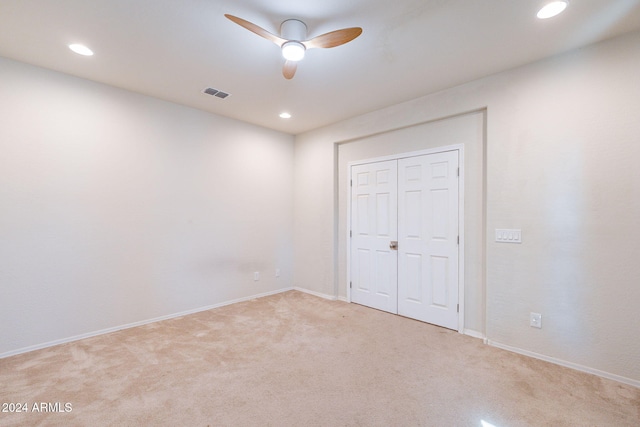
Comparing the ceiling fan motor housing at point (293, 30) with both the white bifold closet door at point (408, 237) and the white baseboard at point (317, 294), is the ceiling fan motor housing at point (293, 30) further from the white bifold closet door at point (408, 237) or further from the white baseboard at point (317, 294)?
the white baseboard at point (317, 294)

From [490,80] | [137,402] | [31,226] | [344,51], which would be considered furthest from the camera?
[490,80]

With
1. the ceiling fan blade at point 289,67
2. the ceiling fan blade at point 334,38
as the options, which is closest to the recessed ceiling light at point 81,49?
the ceiling fan blade at point 289,67

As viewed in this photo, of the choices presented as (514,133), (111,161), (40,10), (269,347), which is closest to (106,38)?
(40,10)

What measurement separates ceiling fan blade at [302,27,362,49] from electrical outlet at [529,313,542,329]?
285 cm

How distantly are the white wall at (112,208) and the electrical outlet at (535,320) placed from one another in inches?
137

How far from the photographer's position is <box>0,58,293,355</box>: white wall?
2617 millimetres

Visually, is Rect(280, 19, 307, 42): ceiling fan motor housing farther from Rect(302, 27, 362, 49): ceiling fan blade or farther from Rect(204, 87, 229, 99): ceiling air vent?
Rect(204, 87, 229, 99): ceiling air vent

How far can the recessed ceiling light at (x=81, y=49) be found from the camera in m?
2.38

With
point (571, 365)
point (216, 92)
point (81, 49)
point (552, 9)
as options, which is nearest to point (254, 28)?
point (216, 92)

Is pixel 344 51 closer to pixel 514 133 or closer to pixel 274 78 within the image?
pixel 274 78

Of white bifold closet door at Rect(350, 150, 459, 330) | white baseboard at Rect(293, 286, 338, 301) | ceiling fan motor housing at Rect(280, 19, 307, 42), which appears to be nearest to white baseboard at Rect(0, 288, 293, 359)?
white baseboard at Rect(293, 286, 338, 301)

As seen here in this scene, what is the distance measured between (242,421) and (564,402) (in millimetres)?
2217

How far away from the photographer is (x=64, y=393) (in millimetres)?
2014

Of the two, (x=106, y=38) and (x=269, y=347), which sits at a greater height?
(x=106, y=38)
